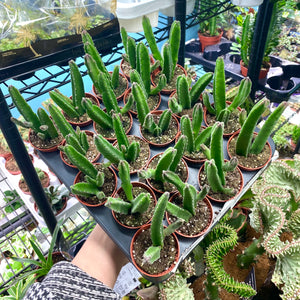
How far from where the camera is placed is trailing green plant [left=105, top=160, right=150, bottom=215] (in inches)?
24.2

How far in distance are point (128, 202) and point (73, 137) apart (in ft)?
0.73

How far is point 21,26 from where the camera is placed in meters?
0.68

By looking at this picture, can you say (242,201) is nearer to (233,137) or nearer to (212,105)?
(233,137)

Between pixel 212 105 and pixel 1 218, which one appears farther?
pixel 1 218

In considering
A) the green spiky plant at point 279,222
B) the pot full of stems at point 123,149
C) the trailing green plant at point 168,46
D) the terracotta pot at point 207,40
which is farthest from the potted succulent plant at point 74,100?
the terracotta pot at point 207,40

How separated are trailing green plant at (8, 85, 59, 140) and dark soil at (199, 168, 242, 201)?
1.54 feet

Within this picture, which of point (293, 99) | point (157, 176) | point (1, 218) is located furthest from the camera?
point (293, 99)

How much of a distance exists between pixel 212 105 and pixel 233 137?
0.16 m

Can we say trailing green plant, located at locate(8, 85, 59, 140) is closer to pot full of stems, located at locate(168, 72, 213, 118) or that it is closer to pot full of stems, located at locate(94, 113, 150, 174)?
pot full of stems, located at locate(94, 113, 150, 174)

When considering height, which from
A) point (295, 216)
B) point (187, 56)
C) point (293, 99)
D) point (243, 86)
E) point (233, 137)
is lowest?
point (293, 99)

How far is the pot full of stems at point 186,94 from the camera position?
85cm

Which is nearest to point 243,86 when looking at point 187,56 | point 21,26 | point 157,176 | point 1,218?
point 157,176

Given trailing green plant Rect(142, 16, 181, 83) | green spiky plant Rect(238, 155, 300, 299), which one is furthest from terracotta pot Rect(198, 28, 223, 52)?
green spiky plant Rect(238, 155, 300, 299)

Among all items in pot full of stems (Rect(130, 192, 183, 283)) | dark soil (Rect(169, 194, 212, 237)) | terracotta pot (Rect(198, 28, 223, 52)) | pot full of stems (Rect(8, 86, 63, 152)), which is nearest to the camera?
pot full of stems (Rect(130, 192, 183, 283))
